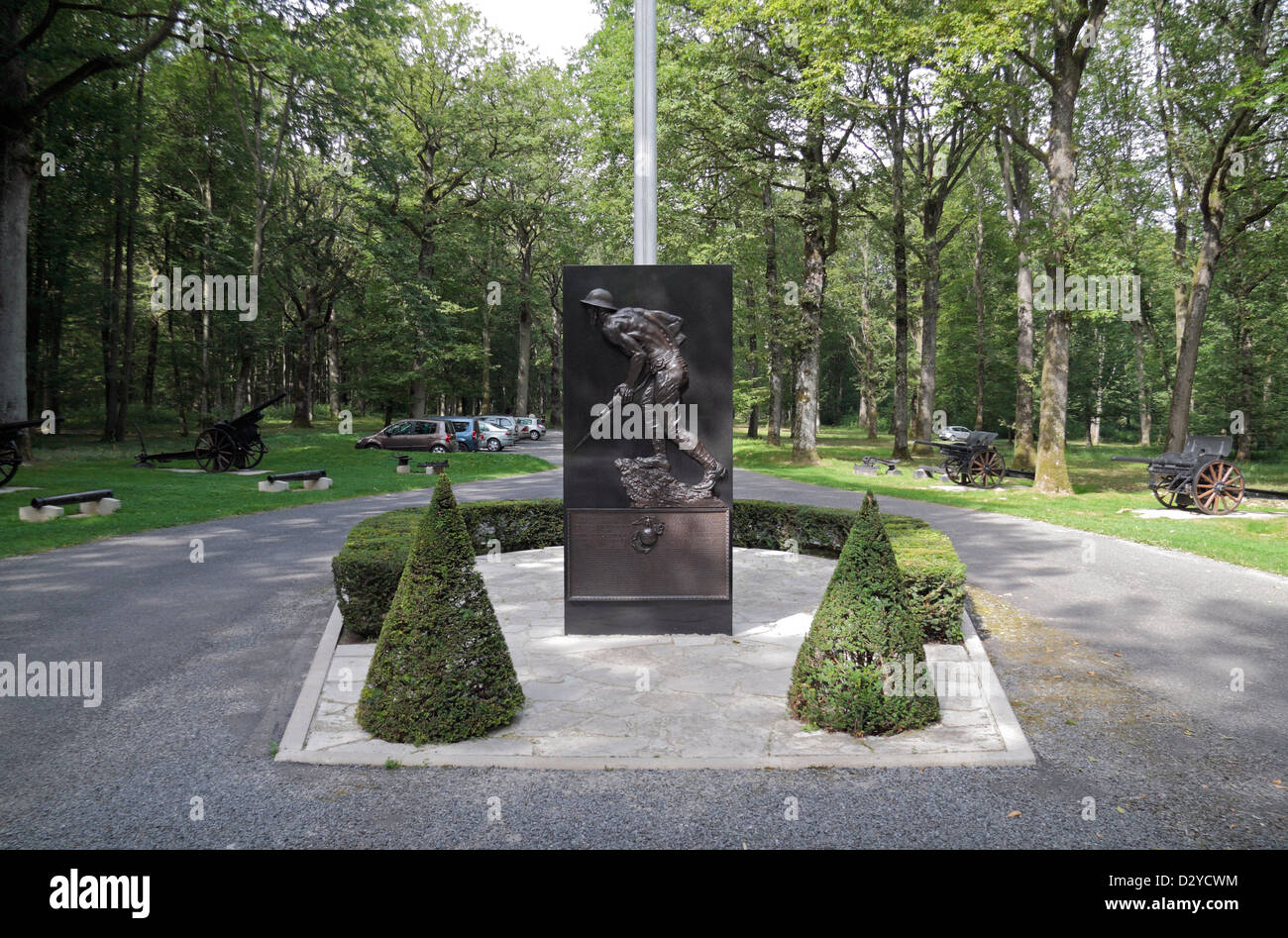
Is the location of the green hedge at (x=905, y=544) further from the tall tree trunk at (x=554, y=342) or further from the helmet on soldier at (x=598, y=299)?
the tall tree trunk at (x=554, y=342)

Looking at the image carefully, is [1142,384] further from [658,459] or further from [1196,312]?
[658,459]

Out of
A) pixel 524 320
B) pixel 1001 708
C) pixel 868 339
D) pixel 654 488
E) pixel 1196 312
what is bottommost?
pixel 1001 708

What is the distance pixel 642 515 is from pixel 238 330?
115 ft

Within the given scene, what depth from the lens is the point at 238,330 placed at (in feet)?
116

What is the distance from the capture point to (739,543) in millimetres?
12492

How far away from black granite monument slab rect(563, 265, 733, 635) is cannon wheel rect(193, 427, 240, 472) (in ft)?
62.5

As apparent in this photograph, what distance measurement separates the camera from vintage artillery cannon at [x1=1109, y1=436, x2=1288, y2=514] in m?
15.8

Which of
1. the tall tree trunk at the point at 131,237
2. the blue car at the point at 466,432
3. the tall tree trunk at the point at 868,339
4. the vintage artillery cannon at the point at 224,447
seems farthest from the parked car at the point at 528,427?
the tall tree trunk at the point at 868,339

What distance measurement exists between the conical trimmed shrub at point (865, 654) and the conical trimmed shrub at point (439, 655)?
2204 mm

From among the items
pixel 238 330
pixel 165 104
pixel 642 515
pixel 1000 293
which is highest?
pixel 165 104

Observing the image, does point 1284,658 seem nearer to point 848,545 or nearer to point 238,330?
point 848,545

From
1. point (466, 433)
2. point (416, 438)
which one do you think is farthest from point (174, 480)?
point (466, 433)

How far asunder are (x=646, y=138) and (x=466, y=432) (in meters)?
27.5
